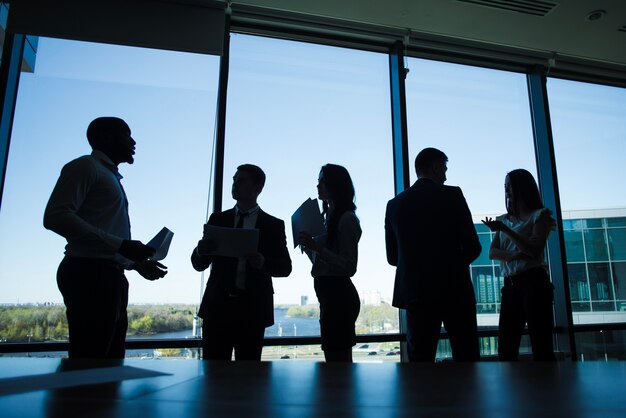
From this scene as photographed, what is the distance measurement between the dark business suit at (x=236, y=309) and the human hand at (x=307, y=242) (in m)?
0.14

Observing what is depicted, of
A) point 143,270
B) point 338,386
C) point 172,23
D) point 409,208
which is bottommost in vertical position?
point 338,386

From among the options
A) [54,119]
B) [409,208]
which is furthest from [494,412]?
[54,119]

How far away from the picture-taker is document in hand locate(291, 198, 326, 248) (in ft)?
6.98

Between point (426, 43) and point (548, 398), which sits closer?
point (548, 398)

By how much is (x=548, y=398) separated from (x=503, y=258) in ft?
6.48

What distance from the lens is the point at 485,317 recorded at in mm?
3805

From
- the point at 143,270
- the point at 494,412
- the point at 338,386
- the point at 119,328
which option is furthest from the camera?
the point at 143,270

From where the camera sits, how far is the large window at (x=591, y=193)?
408 centimetres

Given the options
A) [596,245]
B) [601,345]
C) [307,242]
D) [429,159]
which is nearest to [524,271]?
[429,159]

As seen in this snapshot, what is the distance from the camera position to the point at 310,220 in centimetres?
214

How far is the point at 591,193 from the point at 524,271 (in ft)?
8.67

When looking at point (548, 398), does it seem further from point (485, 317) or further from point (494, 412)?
point (485, 317)

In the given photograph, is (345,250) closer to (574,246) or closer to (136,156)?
(136,156)

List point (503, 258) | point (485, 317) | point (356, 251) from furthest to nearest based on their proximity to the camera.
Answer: point (485, 317), point (503, 258), point (356, 251)
